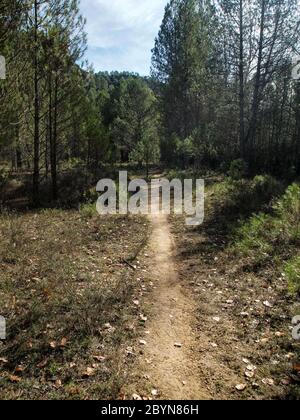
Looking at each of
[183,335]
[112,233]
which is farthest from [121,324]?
[112,233]

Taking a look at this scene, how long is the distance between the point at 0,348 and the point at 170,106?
2829cm

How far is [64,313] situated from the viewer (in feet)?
17.6

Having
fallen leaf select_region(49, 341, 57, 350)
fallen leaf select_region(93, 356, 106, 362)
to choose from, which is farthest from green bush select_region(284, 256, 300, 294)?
fallen leaf select_region(49, 341, 57, 350)

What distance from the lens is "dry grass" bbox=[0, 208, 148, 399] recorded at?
398 cm

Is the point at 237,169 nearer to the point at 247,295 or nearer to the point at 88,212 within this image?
the point at 88,212

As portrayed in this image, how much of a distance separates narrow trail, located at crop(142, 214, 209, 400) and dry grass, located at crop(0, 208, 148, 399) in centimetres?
40

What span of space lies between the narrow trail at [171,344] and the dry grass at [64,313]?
400 mm

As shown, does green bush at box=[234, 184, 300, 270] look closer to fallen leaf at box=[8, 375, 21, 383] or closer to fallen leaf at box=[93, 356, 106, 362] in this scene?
fallen leaf at box=[93, 356, 106, 362]

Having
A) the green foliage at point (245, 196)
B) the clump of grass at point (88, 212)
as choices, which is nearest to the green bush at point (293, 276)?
the green foliage at point (245, 196)

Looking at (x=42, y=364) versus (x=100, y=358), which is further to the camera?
(x=100, y=358)

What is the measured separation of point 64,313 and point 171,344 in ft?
6.08

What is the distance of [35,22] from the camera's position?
13.0 m

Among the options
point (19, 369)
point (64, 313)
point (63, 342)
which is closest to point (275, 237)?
point (64, 313)

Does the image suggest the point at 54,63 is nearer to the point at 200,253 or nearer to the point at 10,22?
the point at 10,22
